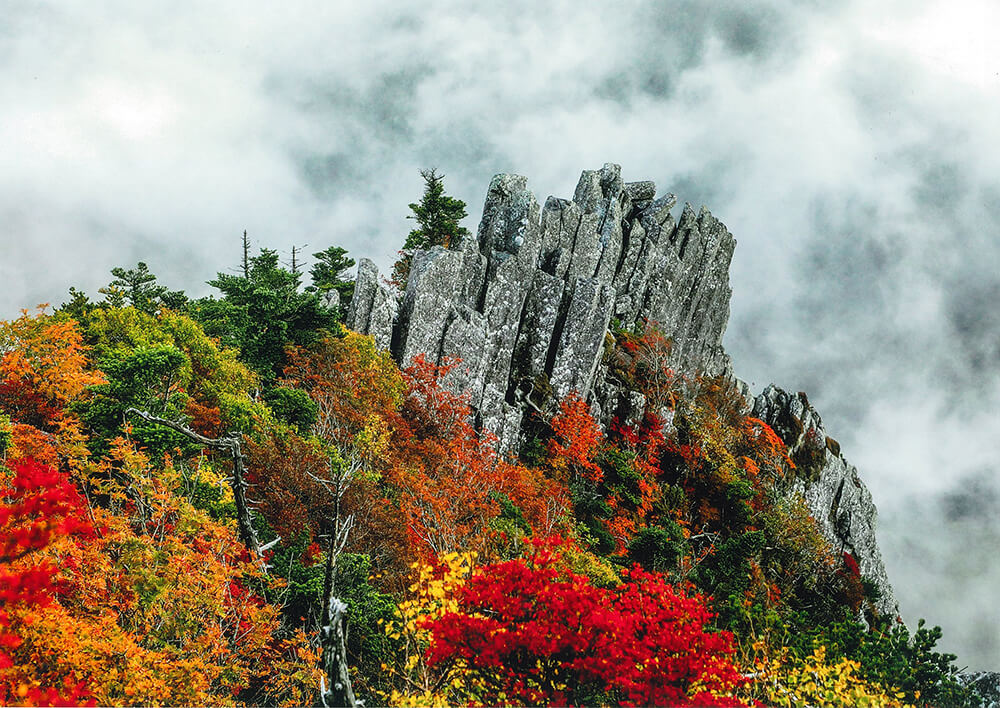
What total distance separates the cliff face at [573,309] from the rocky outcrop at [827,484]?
0.13 m

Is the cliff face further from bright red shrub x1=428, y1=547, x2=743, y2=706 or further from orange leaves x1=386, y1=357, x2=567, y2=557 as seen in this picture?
bright red shrub x1=428, y1=547, x2=743, y2=706

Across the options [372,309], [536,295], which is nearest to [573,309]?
[536,295]

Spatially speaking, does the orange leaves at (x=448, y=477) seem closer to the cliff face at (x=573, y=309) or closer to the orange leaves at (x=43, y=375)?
the cliff face at (x=573, y=309)

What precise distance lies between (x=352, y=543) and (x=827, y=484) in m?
45.3

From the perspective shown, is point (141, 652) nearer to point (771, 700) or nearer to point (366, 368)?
point (771, 700)

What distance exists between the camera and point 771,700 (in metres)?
15.7

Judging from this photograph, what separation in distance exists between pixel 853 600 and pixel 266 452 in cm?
4073

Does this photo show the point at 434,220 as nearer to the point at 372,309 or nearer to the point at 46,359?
the point at 372,309

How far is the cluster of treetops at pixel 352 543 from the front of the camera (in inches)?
448

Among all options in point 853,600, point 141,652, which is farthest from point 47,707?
point 853,600

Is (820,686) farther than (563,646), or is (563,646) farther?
(820,686)

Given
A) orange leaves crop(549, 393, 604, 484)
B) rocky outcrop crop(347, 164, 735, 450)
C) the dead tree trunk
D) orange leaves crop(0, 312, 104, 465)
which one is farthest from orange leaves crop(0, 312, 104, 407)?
orange leaves crop(549, 393, 604, 484)

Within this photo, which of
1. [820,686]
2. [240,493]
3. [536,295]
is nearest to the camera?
[240,493]

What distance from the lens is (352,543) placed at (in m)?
20.4
